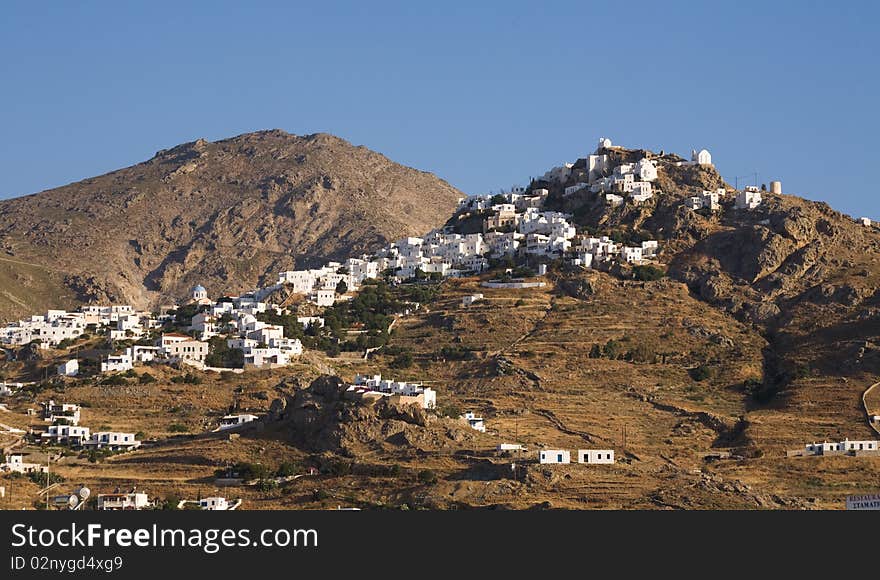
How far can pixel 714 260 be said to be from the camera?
99.1m

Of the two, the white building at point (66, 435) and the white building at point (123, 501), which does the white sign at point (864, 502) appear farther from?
the white building at point (66, 435)

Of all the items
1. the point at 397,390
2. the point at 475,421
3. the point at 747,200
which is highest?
the point at 747,200

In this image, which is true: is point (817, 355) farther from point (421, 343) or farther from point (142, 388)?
point (142, 388)

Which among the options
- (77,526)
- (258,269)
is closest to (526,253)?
(258,269)

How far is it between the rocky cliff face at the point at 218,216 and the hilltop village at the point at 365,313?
3557cm

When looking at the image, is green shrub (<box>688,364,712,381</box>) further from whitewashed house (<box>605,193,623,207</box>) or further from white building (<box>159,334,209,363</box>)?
white building (<box>159,334,209,363</box>)

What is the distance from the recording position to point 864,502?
217 ft

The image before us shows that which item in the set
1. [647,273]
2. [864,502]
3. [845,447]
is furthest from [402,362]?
[864,502]

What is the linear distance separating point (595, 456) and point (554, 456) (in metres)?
2.00

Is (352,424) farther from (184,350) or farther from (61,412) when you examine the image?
(184,350)

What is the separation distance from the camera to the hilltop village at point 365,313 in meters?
76.2

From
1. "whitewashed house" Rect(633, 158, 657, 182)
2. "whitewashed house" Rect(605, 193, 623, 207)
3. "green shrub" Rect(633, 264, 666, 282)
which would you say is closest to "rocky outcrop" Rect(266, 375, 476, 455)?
"green shrub" Rect(633, 264, 666, 282)

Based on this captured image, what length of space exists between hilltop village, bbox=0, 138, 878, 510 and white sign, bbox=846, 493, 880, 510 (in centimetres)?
726

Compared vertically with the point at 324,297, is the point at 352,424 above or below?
below
